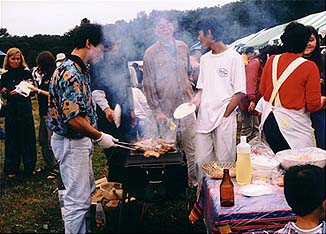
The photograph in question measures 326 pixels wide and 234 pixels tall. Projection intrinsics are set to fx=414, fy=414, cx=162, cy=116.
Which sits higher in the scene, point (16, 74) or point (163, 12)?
point (163, 12)

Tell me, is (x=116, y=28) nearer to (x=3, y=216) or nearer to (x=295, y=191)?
(x=3, y=216)

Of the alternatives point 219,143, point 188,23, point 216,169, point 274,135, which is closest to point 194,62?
point 188,23

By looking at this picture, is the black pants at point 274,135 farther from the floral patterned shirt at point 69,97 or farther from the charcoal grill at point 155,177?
the floral patterned shirt at point 69,97

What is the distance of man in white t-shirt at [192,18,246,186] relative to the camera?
12.6ft

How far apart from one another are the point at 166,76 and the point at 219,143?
3.50 ft

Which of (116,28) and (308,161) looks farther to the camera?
(116,28)

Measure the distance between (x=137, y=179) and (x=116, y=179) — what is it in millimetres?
189

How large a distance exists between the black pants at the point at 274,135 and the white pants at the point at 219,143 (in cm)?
50

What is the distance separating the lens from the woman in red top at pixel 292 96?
308 centimetres

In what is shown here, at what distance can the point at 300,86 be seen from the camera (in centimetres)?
310

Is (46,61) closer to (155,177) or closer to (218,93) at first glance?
(218,93)

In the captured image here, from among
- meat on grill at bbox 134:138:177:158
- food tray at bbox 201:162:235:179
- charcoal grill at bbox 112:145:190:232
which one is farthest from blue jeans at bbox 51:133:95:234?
food tray at bbox 201:162:235:179

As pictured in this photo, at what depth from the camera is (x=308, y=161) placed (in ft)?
8.79

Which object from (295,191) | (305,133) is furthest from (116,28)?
(295,191)
